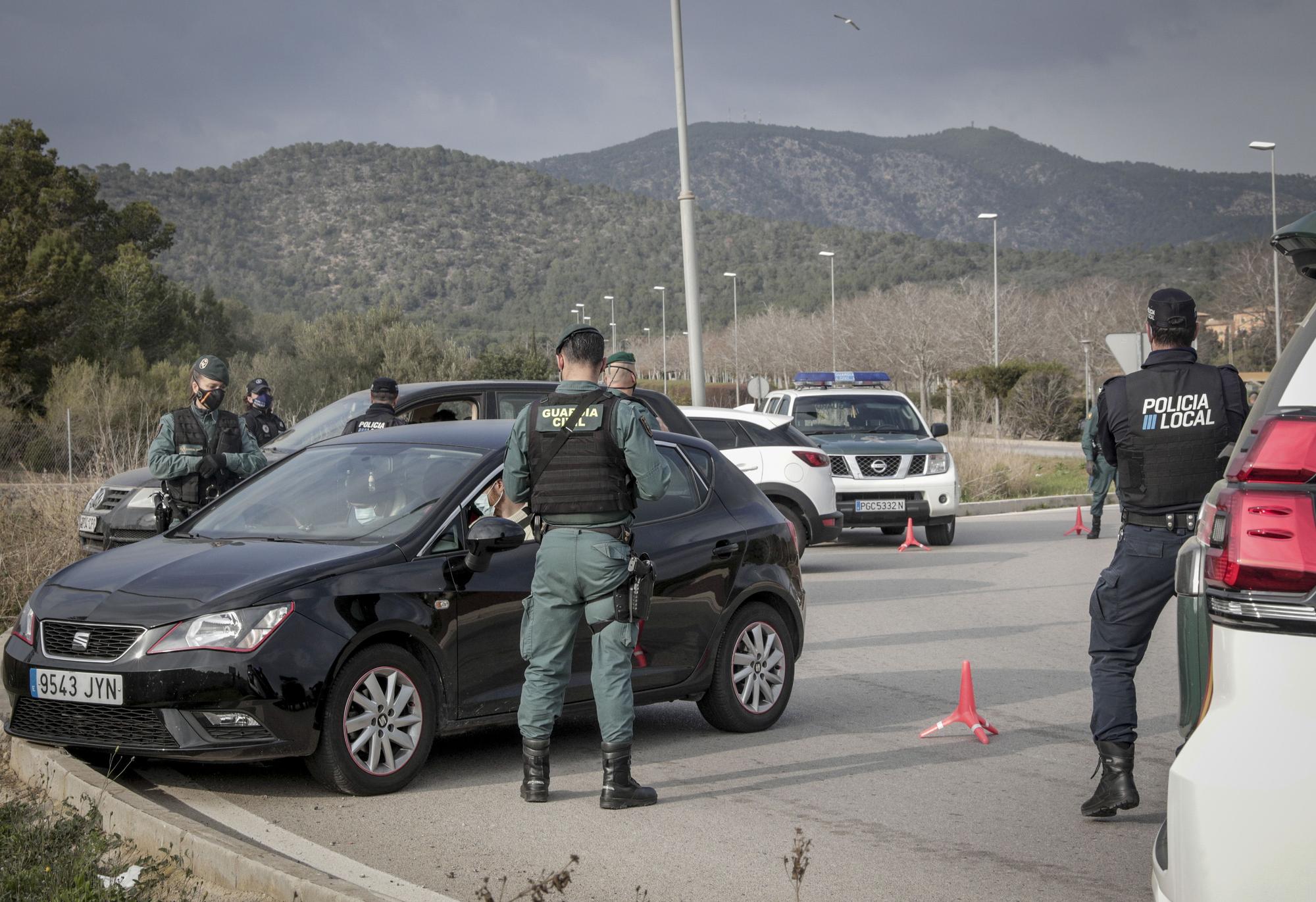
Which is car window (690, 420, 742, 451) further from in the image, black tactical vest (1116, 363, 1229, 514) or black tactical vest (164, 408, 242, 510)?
black tactical vest (1116, 363, 1229, 514)

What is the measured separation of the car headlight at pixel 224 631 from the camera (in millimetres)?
5660

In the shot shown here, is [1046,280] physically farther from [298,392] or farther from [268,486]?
[268,486]

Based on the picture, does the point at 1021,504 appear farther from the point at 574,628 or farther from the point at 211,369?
the point at 574,628

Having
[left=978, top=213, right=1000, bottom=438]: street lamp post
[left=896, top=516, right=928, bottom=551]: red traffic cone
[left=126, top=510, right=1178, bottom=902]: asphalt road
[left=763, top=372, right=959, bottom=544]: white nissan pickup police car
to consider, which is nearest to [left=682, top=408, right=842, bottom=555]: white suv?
[left=763, top=372, right=959, bottom=544]: white nissan pickup police car

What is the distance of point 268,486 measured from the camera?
7223 mm

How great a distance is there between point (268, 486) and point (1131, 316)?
67.8 meters

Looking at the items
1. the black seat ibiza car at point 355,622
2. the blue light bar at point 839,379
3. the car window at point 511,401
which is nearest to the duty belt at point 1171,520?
the black seat ibiza car at point 355,622

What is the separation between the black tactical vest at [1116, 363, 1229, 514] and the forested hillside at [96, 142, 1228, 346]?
90123mm

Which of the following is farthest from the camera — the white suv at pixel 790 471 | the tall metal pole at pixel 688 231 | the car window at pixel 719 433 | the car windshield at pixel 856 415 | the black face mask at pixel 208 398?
the tall metal pole at pixel 688 231

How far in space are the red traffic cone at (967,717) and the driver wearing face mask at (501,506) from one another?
7.73 ft

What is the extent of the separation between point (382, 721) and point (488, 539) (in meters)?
0.87

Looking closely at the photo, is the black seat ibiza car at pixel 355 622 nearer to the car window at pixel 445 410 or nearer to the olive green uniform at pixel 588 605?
the olive green uniform at pixel 588 605

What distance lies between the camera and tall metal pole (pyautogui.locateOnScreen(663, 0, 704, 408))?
20.0 meters

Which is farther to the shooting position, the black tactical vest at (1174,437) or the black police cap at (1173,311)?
the black police cap at (1173,311)
